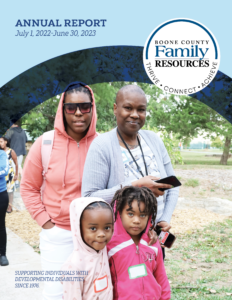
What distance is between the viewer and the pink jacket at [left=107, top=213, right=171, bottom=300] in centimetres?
210

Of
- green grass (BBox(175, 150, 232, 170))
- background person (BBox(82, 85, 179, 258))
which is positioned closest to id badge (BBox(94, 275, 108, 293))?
background person (BBox(82, 85, 179, 258))

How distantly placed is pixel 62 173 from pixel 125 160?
53 cm

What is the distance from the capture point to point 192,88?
491cm

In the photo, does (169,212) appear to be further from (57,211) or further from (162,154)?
(57,211)

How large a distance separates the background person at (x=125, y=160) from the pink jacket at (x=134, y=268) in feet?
0.87

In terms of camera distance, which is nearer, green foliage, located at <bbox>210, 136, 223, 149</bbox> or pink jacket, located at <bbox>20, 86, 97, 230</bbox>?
pink jacket, located at <bbox>20, 86, 97, 230</bbox>

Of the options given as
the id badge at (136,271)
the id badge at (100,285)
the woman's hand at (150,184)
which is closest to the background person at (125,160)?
the woman's hand at (150,184)

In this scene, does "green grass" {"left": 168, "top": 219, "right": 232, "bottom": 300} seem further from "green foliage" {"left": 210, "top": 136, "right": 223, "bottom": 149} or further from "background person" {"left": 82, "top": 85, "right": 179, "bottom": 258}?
"green foliage" {"left": 210, "top": 136, "right": 223, "bottom": 149}

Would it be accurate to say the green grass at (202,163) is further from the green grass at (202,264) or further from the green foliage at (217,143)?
the green grass at (202,264)

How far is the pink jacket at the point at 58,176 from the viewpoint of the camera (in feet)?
8.46

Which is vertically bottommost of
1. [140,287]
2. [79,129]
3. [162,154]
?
[140,287]

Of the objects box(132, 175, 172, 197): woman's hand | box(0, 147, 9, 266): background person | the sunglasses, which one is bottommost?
box(0, 147, 9, 266): background person

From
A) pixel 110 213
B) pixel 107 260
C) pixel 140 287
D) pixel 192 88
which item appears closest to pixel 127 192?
pixel 110 213

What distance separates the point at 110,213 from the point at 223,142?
56.0 feet
